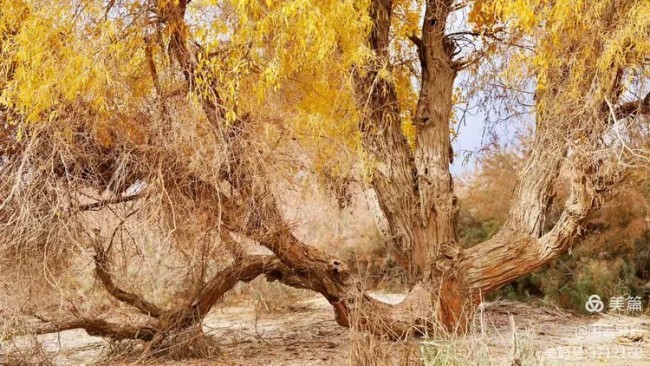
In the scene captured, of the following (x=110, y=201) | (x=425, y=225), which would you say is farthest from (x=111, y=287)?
(x=425, y=225)

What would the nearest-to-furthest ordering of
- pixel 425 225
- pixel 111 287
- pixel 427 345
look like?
pixel 427 345
pixel 111 287
pixel 425 225

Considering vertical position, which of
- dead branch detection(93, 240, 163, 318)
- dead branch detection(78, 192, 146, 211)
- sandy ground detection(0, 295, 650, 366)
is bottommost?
sandy ground detection(0, 295, 650, 366)

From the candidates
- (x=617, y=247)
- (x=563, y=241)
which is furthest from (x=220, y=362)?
(x=617, y=247)

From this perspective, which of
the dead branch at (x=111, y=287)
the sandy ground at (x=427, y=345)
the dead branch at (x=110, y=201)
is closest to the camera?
the sandy ground at (x=427, y=345)

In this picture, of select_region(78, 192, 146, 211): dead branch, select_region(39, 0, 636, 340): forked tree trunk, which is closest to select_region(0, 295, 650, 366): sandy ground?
select_region(39, 0, 636, 340): forked tree trunk

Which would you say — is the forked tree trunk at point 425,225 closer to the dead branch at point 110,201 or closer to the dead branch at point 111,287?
the dead branch at point 111,287

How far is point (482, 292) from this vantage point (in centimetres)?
720

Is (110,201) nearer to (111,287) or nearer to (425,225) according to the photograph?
(111,287)

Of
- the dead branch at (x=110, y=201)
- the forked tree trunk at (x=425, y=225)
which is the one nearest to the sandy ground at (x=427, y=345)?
the forked tree trunk at (x=425, y=225)

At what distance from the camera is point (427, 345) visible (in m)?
4.18

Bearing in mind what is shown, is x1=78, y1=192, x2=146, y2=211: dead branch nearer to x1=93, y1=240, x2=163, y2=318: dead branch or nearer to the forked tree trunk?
x1=93, y1=240, x2=163, y2=318: dead branch

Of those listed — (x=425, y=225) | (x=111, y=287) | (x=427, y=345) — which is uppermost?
(x=425, y=225)

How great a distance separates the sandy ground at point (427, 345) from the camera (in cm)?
505

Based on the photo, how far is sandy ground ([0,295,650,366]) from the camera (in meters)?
5.05
